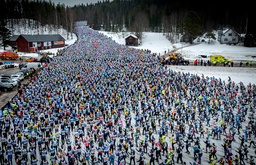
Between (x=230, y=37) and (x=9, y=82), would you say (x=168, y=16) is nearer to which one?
(x=230, y=37)

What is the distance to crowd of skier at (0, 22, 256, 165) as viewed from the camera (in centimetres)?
1185

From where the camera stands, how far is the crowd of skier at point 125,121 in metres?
11.9

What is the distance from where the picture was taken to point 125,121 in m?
15.5

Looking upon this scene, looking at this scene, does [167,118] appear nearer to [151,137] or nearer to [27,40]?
[151,137]

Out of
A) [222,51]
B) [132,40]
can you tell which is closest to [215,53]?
[222,51]

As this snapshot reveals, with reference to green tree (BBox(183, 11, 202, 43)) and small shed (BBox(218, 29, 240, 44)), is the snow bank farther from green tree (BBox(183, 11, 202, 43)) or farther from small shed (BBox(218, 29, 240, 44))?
small shed (BBox(218, 29, 240, 44))

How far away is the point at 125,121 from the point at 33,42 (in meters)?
49.7

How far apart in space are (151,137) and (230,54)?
42725 millimetres

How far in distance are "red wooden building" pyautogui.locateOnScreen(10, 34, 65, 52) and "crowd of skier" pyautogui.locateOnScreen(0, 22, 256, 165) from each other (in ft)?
98.6

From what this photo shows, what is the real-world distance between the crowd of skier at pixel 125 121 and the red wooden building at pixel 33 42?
30.0 m

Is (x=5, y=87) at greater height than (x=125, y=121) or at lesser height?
greater

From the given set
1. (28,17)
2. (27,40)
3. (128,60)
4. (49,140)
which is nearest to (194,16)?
(128,60)

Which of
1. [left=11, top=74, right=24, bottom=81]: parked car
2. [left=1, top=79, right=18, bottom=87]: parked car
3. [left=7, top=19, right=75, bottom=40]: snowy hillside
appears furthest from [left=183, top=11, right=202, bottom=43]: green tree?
[left=1, top=79, right=18, bottom=87]: parked car

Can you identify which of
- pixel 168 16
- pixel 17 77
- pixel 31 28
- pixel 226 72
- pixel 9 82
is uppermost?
pixel 168 16
